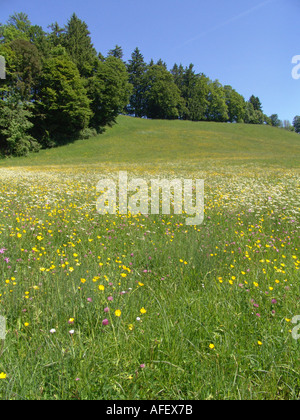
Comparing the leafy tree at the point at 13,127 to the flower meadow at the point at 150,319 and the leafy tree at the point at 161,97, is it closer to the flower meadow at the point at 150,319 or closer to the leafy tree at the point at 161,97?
the flower meadow at the point at 150,319

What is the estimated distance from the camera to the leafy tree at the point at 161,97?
7556 cm

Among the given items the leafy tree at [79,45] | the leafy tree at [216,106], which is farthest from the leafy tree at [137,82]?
the leafy tree at [79,45]

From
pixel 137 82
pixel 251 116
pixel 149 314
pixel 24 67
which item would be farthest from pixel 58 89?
pixel 251 116

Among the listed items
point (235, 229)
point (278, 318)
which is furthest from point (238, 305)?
point (235, 229)

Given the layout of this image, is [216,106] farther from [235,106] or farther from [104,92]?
[104,92]

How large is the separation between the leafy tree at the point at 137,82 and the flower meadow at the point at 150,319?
87427mm

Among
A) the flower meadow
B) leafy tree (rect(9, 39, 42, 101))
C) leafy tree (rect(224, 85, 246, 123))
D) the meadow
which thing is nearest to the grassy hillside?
leafy tree (rect(9, 39, 42, 101))

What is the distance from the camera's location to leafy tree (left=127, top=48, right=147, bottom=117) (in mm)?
84438

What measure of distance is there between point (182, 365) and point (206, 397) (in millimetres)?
280

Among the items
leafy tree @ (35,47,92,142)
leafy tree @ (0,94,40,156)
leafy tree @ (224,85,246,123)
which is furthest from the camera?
leafy tree @ (224,85,246,123)

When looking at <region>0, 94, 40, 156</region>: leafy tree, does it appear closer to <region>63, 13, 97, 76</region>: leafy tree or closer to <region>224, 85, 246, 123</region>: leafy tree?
<region>63, 13, 97, 76</region>: leafy tree

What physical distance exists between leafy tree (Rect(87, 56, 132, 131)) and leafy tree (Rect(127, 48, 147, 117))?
34162 mm

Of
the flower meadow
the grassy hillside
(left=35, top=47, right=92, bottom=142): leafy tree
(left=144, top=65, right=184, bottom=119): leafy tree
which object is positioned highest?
(left=144, top=65, right=184, bottom=119): leafy tree
